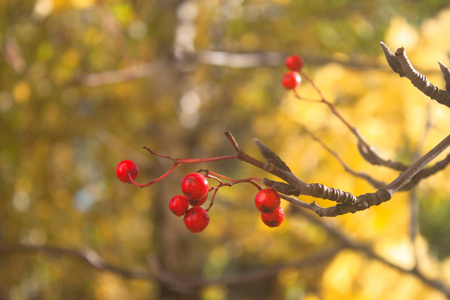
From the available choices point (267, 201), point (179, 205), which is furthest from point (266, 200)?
point (179, 205)

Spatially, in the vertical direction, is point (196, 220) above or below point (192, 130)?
above

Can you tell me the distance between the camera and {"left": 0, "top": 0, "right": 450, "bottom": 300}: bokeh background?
4.02ft

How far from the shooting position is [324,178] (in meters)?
1.29

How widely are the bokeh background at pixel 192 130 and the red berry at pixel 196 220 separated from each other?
451 mm

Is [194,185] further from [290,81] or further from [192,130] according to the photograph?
[192,130]

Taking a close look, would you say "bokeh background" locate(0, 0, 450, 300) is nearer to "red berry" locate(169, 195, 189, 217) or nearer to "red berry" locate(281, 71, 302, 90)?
"red berry" locate(281, 71, 302, 90)

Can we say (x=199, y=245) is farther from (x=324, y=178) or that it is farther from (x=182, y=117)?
(x=324, y=178)

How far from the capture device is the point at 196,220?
422mm

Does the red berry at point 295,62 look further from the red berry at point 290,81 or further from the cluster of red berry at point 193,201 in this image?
the cluster of red berry at point 193,201

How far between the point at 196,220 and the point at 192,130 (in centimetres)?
182

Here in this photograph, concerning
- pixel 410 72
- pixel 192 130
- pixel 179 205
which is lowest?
pixel 192 130

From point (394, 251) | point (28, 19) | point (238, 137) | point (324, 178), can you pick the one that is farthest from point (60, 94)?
point (238, 137)

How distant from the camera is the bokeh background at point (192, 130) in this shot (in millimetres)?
1227

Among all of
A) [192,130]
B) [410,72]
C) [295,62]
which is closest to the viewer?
[410,72]
